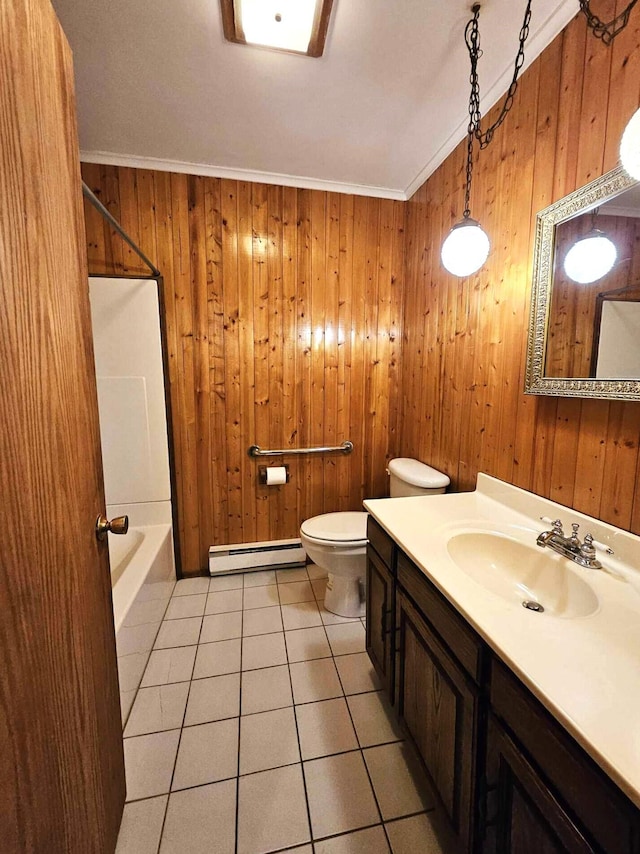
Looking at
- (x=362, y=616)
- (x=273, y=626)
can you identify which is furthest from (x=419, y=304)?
(x=273, y=626)

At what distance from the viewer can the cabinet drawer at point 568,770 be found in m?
0.48

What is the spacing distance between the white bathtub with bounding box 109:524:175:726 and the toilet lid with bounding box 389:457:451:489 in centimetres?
140

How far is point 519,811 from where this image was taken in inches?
26.2

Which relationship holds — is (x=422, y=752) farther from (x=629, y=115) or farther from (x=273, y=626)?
(x=629, y=115)

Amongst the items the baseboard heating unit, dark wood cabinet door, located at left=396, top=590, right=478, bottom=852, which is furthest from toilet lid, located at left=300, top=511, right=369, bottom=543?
dark wood cabinet door, located at left=396, top=590, right=478, bottom=852

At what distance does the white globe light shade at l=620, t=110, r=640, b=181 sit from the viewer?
0.86 m

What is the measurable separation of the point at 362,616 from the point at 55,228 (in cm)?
204

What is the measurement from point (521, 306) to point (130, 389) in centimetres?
202

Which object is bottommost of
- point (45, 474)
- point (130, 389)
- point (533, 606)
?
point (533, 606)

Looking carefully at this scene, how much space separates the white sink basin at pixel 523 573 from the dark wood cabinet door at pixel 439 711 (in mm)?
262

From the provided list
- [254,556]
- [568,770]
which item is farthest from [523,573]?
[254,556]

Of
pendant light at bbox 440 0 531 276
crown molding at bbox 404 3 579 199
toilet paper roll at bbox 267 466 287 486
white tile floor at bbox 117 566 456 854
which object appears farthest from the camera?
toilet paper roll at bbox 267 466 287 486

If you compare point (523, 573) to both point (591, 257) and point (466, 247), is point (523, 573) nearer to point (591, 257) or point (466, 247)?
point (591, 257)

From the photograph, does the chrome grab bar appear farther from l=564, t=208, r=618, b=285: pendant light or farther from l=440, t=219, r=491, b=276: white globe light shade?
l=564, t=208, r=618, b=285: pendant light
